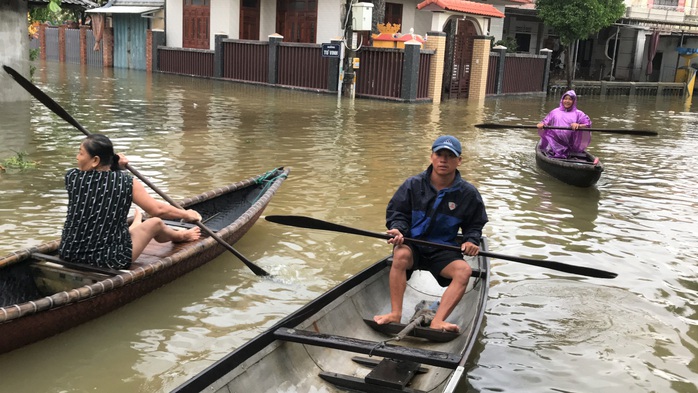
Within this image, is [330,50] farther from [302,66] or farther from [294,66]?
[294,66]

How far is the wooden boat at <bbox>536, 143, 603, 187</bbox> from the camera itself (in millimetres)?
10117

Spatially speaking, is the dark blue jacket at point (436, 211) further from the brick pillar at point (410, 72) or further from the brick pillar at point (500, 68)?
the brick pillar at point (500, 68)

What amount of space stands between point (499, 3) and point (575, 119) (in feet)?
60.2

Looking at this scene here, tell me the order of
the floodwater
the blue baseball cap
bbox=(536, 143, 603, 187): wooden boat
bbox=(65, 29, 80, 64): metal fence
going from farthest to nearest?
bbox=(65, 29, 80, 64): metal fence → bbox=(536, 143, 603, 187): wooden boat → the blue baseball cap → the floodwater

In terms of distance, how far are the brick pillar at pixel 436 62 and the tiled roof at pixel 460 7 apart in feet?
2.88

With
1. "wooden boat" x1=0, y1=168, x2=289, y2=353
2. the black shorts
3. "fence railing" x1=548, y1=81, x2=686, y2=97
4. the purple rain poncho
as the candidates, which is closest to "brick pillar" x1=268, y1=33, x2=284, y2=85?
"fence railing" x1=548, y1=81, x2=686, y2=97

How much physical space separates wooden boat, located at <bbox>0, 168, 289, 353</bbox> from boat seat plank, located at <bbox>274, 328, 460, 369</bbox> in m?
1.60

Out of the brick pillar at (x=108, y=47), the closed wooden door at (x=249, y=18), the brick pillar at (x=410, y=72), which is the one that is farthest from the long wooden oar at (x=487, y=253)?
the brick pillar at (x=108, y=47)

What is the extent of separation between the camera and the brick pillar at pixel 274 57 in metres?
25.7

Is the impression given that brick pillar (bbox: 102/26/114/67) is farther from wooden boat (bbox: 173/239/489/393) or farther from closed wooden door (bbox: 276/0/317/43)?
wooden boat (bbox: 173/239/489/393)

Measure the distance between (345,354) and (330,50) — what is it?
19.5m

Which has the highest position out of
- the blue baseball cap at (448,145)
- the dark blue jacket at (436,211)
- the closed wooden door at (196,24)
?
the closed wooden door at (196,24)

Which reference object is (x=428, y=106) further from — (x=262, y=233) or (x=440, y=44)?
(x=262, y=233)

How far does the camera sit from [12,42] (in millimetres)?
16312
